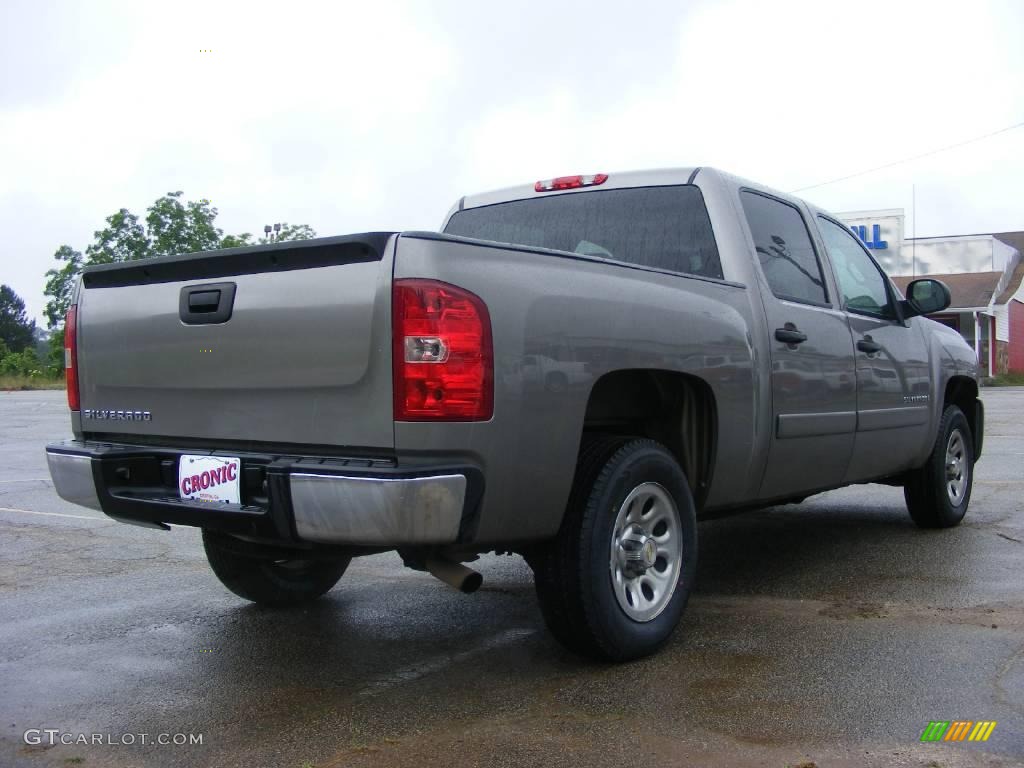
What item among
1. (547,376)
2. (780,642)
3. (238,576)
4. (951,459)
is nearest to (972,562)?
(951,459)

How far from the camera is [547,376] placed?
337 centimetres

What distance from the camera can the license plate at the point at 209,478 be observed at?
11.0 ft

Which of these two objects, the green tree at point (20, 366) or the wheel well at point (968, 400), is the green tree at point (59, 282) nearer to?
the green tree at point (20, 366)

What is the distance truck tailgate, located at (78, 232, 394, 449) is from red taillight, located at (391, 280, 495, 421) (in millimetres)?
41

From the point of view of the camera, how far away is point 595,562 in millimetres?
3566

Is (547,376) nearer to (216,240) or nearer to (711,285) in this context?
(711,285)

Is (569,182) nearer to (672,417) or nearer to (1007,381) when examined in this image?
(672,417)

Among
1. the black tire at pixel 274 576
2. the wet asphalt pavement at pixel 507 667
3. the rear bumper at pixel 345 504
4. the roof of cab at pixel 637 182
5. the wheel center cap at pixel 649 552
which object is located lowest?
the wet asphalt pavement at pixel 507 667

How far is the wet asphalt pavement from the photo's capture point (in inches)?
121

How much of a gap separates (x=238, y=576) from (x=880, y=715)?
2.73 meters

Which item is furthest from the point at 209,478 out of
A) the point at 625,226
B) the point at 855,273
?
the point at 855,273

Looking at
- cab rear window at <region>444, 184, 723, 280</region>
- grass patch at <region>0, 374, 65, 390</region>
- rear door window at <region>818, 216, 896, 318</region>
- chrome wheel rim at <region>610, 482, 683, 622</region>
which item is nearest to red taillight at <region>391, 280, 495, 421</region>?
chrome wheel rim at <region>610, 482, 683, 622</region>

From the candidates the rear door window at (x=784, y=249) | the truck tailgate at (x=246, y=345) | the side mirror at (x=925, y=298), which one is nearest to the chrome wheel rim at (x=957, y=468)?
the side mirror at (x=925, y=298)

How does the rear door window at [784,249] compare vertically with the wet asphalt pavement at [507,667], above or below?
above
